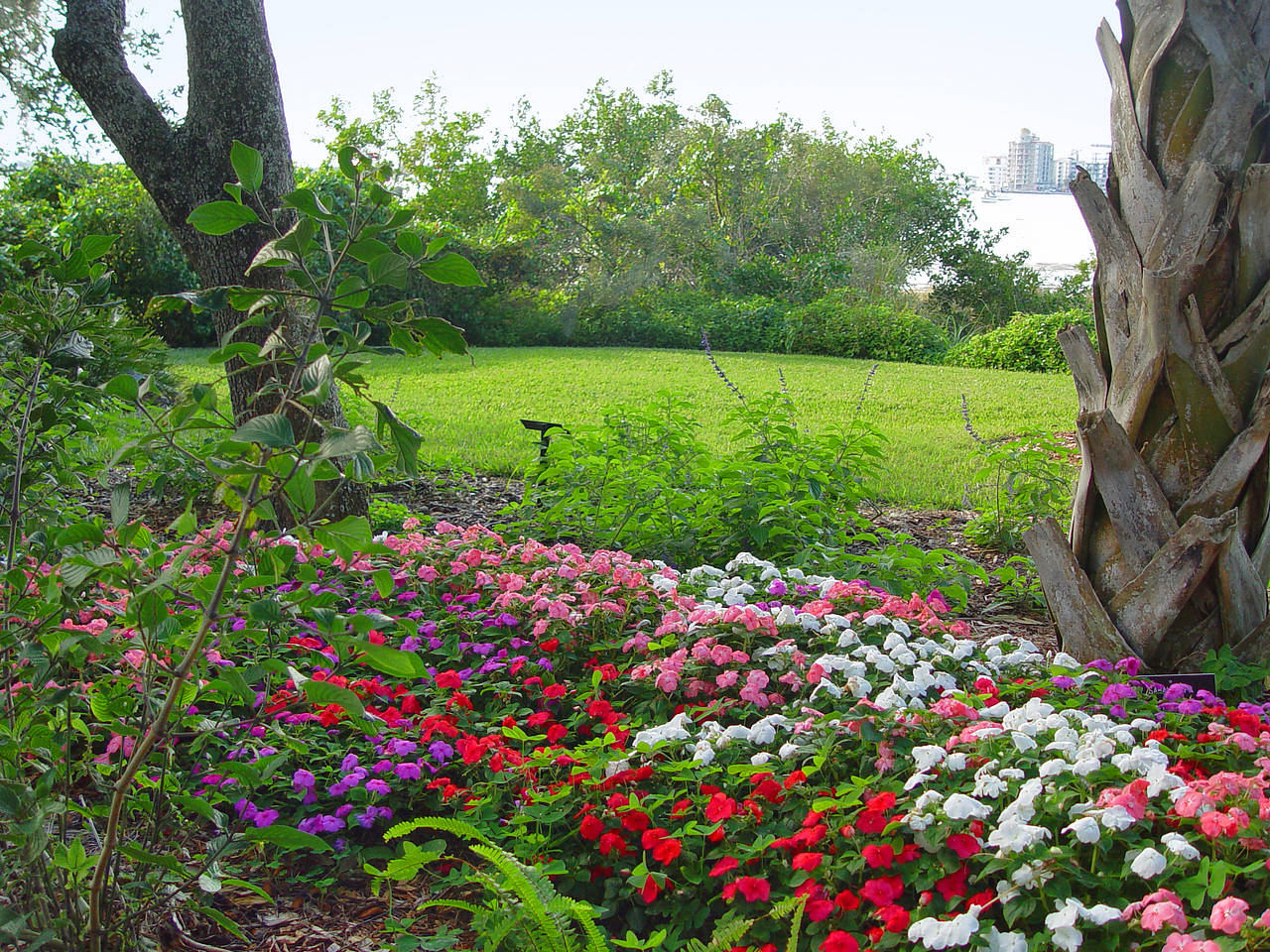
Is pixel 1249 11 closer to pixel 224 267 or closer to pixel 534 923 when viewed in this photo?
pixel 534 923

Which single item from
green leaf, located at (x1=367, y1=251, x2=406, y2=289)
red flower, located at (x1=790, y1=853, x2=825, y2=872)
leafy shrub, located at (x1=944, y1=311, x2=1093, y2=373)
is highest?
leafy shrub, located at (x1=944, y1=311, x2=1093, y2=373)

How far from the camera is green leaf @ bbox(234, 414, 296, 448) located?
105cm

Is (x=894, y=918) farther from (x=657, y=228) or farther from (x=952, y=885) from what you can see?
(x=657, y=228)

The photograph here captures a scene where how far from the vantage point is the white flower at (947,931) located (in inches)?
57.6

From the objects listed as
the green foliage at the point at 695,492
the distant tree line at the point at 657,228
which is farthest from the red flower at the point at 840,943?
the distant tree line at the point at 657,228

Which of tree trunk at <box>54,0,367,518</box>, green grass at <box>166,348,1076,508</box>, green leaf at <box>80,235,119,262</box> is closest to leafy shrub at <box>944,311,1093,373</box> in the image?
green grass at <box>166,348,1076,508</box>

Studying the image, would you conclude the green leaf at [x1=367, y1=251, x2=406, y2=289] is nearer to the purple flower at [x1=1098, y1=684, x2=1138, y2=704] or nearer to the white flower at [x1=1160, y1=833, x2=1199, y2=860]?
the white flower at [x1=1160, y1=833, x2=1199, y2=860]

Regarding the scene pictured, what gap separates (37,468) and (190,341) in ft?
44.1

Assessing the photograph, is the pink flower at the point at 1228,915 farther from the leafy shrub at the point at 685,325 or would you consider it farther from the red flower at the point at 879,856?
the leafy shrub at the point at 685,325

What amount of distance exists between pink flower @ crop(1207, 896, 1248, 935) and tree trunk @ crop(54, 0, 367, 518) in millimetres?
3410

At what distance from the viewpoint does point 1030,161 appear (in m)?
46.2

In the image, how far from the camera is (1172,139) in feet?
8.86

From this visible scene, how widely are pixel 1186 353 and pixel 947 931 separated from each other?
1.83 meters

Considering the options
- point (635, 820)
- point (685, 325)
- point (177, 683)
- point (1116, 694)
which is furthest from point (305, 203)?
point (685, 325)
